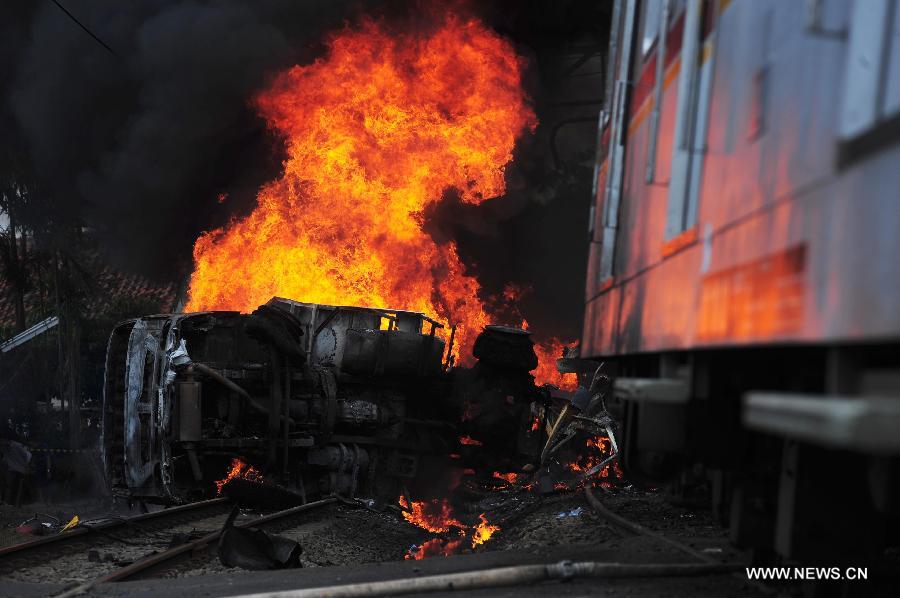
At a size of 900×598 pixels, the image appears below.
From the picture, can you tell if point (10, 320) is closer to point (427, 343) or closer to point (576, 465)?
point (427, 343)

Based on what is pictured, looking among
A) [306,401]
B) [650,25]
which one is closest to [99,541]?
[306,401]

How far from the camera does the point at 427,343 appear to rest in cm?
1369

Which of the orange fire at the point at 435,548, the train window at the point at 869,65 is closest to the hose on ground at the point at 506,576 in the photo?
the train window at the point at 869,65

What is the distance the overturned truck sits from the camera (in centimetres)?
1154

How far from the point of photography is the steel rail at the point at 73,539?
8.09 m

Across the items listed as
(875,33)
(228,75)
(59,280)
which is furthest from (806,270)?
(228,75)

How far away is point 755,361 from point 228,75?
19.1 metres

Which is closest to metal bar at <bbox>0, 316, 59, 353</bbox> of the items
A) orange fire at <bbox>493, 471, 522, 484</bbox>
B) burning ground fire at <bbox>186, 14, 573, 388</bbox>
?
burning ground fire at <bbox>186, 14, 573, 388</bbox>

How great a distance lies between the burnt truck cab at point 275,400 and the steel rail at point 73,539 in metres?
0.73

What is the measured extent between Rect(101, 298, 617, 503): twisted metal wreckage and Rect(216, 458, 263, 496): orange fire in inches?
8.1

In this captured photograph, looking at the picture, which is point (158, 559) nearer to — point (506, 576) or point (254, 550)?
point (254, 550)

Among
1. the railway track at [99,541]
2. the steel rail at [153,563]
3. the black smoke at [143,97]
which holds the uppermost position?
the black smoke at [143,97]

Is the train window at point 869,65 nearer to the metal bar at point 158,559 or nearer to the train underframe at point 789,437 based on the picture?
the train underframe at point 789,437

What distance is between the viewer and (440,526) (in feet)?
41.6
